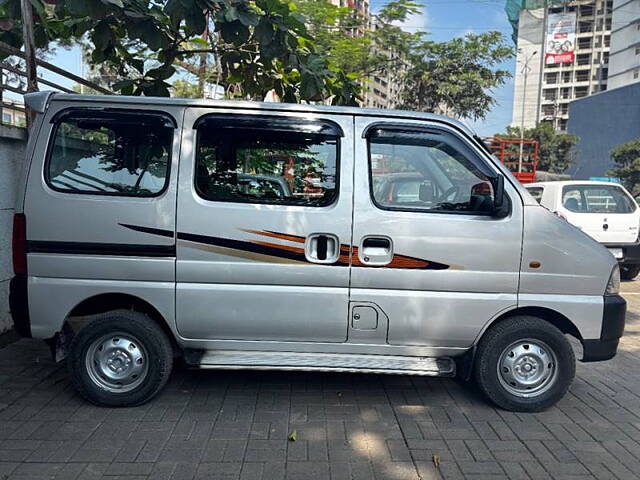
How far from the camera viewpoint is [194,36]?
5.77 meters

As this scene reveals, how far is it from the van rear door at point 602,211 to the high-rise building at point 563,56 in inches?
3040

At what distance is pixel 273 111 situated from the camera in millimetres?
3877

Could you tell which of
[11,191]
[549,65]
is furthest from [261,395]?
[549,65]

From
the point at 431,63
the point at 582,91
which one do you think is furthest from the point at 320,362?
the point at 582,91

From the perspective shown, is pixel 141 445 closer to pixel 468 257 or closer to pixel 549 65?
pixel 468 257

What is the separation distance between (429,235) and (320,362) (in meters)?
1.19

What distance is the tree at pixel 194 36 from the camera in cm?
491

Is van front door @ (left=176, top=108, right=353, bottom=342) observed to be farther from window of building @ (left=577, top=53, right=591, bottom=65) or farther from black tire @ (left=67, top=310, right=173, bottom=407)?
window of building @ (left=577, top=53, right=591, bottom=65)

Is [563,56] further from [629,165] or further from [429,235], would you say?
[429,235]

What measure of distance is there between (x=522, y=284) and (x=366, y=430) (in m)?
1.50

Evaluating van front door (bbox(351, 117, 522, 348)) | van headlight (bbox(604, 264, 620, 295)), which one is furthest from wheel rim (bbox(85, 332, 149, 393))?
van headlight (bbox(604, 264, 620, 295))

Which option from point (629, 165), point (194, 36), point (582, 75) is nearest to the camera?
point (194, 36)

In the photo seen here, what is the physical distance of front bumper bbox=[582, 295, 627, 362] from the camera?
3926 mm

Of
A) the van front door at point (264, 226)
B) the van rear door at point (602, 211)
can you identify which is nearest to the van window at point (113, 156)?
the van front door at point (264, 226)
